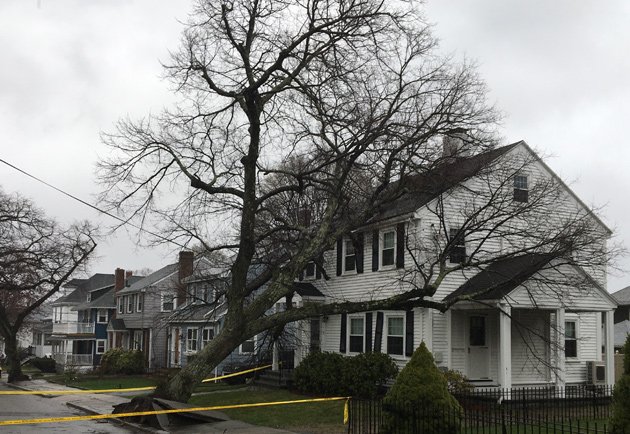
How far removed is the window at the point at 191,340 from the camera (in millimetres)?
45250

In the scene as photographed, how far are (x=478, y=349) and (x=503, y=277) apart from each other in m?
3.39

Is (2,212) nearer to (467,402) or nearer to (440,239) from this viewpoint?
(440,239)

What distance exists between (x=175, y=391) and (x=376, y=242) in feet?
33.9

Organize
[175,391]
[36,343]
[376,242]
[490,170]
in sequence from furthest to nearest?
[36,343] < [376,242] < [490,170] < [175,391]

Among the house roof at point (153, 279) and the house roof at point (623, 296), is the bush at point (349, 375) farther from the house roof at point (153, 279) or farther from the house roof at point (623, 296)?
the house roof at point (623, 296)

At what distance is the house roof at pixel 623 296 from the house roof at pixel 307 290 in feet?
99.7

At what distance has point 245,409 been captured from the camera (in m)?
21.0

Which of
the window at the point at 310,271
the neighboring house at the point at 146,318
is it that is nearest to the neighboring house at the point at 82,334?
the neighboring house at the point at 146,318

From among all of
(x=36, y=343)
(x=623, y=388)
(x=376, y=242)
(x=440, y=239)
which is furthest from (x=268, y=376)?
(x=36, y=343)

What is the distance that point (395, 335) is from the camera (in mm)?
25234

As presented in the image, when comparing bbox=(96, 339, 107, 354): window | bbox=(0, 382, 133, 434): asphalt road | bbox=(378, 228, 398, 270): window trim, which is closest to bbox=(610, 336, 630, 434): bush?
bbox=(0, 382, 133, 434): asphalt road

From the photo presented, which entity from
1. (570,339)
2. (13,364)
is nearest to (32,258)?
(13,364)

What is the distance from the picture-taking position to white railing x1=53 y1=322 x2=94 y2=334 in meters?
66.9

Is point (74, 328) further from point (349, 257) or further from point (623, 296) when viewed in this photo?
point (623, 296)
